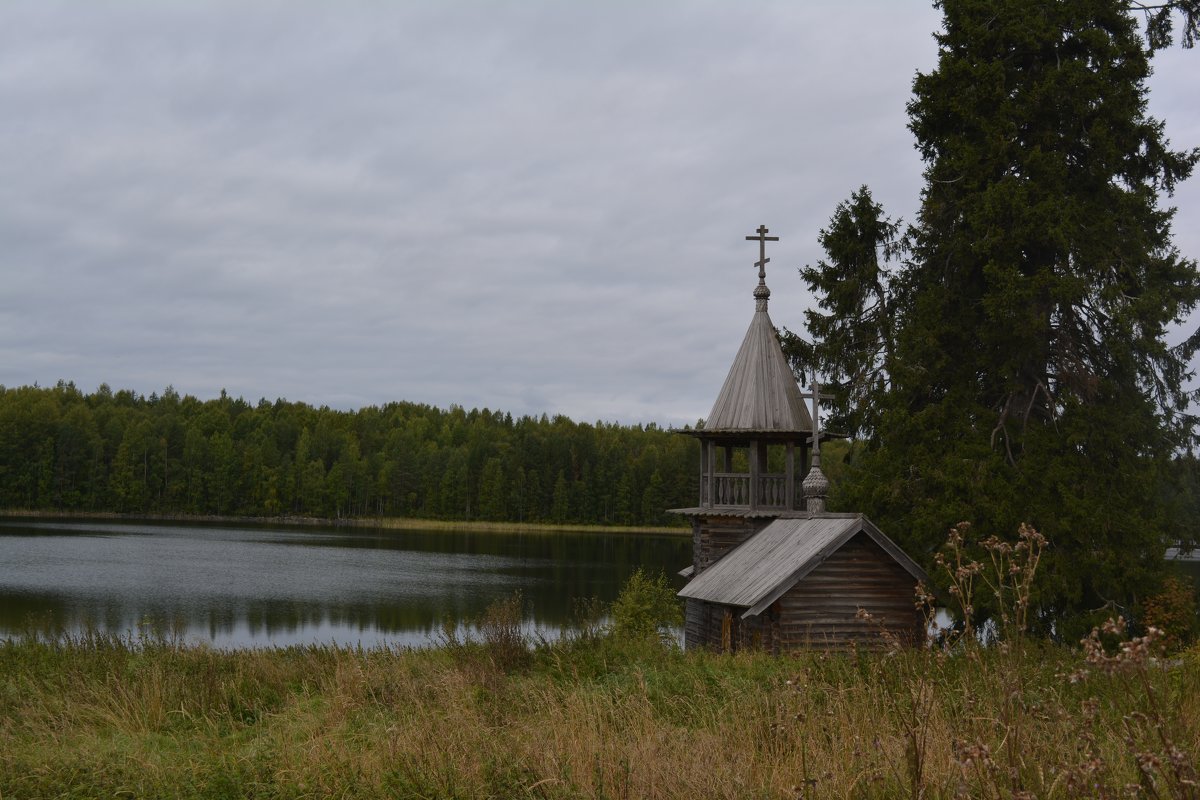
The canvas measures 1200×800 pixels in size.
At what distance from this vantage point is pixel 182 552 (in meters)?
66.9

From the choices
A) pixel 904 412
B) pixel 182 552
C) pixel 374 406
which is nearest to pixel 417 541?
pixel 182 552

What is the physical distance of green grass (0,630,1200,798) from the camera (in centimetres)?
478

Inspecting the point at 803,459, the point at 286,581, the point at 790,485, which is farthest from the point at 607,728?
the point at 286,581

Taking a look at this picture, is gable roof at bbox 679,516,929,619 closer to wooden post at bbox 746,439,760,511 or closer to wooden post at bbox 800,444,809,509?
wooden post at bbox 746,439,760,511

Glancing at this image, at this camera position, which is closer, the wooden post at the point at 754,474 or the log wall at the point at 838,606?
the log wall at the point at 838,606

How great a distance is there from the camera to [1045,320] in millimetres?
20188

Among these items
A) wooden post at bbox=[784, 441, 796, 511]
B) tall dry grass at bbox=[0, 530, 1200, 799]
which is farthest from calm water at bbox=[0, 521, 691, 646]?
wooden post at bbox=[784, 441, 796, 511]

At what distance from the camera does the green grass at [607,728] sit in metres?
4.78

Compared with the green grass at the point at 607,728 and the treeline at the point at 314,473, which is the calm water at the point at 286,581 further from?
the treeline at the point at 314,473

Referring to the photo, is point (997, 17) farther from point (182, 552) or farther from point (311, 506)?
point (311, 506)

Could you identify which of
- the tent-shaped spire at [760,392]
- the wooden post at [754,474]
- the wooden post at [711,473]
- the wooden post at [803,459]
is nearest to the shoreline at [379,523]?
the wooden post at [803,459]

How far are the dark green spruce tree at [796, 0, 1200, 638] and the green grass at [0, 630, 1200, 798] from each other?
1003cm

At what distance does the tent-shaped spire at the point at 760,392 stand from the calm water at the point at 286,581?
649cm

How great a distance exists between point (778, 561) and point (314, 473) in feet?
379
